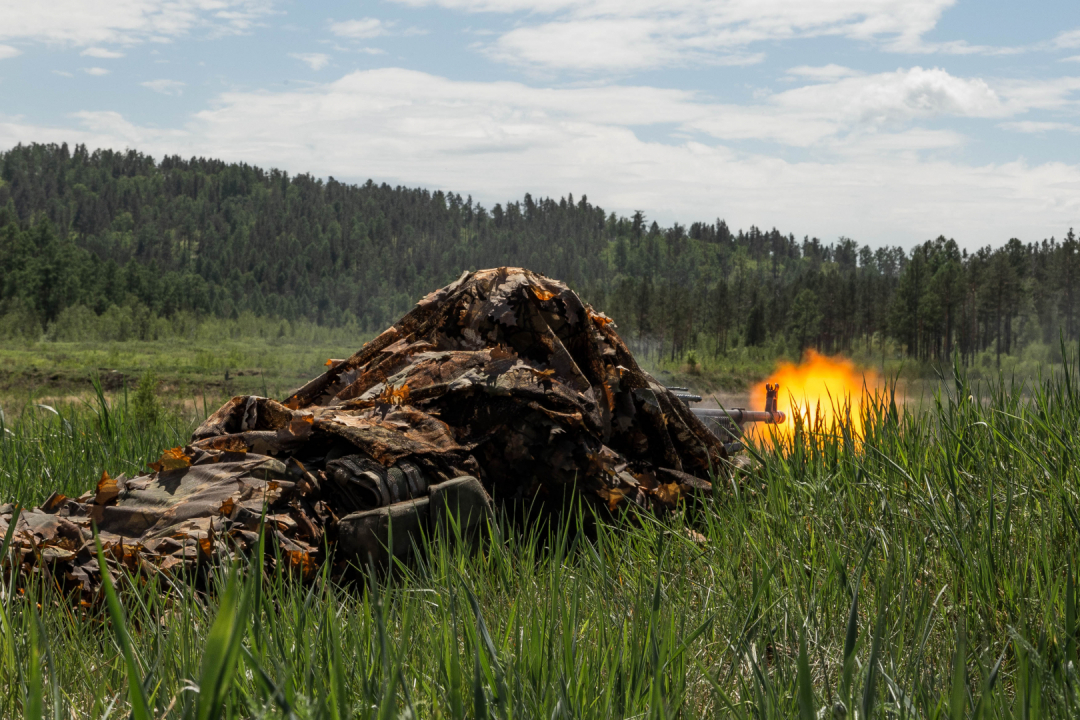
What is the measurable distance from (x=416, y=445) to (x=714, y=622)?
171 cm

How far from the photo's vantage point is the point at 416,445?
3.47 m

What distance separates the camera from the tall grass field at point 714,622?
4.23 ft

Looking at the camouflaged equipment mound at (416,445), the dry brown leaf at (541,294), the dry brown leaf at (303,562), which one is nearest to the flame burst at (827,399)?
the camouflaged equipment mound at (416,445)

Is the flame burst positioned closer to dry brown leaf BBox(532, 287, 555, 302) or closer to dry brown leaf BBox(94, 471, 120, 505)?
dry brown leaf BBox(532, 287, 555, 302)

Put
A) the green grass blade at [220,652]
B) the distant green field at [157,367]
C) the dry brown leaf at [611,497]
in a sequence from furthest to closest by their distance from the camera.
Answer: the distant green field at [157,367] → the dry brown leaf at [611,497] → the green grass blade at [220,652]

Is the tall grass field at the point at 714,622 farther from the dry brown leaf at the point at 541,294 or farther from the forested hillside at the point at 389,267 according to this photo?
the forested hillside at the point at 389,267

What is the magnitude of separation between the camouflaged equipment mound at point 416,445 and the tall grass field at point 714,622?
256 millimetres

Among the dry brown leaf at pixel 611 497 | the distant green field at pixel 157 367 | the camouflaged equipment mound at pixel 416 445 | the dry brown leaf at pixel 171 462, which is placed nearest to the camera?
the camouflaged equipment mound at pixel 416 445

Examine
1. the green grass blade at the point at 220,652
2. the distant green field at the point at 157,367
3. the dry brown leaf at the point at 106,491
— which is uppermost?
the green grass blade at the point at 220,652

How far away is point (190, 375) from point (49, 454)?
52.7 metres

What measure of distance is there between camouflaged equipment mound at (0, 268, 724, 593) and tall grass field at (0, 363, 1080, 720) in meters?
0.26

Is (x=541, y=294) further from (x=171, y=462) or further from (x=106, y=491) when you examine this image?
(x=106, y=491)

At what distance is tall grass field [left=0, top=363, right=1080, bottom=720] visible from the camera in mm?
1288

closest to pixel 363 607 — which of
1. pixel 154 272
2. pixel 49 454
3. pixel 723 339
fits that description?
pixel 49 454
